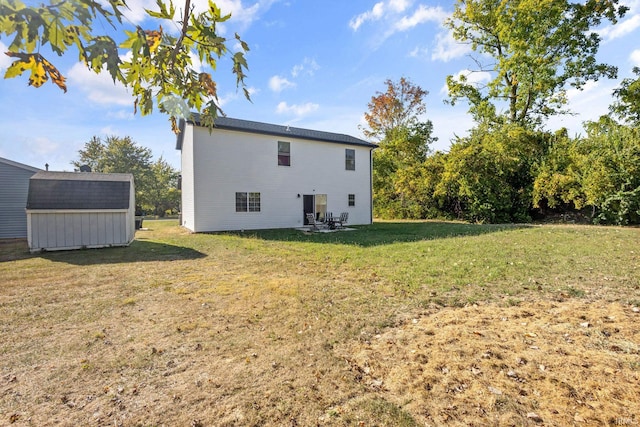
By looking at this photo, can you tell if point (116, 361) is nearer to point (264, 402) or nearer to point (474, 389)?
point (264, 402)

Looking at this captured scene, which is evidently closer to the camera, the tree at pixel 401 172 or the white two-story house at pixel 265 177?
the white two-story house at pixel 265 177

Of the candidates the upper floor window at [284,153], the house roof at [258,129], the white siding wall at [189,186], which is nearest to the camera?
the white siding wall at [189,186]

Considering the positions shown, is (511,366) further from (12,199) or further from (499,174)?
(12,199)

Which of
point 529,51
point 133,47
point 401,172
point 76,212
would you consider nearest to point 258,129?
point 76,212

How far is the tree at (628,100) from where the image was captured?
17.8 metres

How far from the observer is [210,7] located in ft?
5.74

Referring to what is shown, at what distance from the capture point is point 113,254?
9039 mm

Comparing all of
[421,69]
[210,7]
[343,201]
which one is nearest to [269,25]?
[210,7]

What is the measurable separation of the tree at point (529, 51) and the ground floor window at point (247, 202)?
1820cm

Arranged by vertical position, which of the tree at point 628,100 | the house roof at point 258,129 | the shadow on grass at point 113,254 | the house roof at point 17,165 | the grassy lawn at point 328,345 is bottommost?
the grassy lawn at point 328,345

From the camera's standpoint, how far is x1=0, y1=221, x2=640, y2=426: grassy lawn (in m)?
2.22

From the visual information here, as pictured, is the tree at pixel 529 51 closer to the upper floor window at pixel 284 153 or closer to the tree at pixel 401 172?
the tree at pixel 401 172

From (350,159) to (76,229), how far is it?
13.8 metres

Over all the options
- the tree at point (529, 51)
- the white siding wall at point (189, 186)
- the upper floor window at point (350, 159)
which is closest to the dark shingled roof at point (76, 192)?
the white siding wall at point (189, 186)
